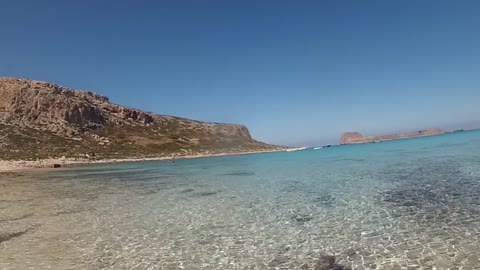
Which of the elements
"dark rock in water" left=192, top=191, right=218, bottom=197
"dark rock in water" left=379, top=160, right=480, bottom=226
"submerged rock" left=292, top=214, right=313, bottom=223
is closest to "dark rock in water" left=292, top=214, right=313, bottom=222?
"submerged rock" left=292, top=214, right=313, bottom=223

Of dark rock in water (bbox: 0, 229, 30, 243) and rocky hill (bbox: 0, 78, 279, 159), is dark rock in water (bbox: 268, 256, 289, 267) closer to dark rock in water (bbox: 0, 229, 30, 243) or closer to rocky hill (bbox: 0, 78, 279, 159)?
dark rock in water (bbox: 0, 229, 30, 243)

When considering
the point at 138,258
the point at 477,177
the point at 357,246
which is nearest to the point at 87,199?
the point at 138,258

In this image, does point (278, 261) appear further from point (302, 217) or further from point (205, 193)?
point (205, 193)

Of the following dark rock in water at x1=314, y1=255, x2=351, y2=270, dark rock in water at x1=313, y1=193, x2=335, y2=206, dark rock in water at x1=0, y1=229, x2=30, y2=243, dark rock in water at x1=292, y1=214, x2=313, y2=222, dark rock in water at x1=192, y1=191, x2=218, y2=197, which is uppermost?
dark rock in water at x1=192, y1=191, x2=218, y2=197

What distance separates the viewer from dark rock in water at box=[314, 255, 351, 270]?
12.9 m

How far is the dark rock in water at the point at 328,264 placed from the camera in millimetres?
12928

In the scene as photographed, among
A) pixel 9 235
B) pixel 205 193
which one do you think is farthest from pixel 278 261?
pixel 205 193

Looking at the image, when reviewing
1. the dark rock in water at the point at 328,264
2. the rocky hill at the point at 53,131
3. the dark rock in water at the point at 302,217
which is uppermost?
the rocky hill at the point at 53,131

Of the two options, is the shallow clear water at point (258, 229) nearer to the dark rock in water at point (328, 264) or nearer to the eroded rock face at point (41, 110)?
the dark rock in water at point (328, 264)

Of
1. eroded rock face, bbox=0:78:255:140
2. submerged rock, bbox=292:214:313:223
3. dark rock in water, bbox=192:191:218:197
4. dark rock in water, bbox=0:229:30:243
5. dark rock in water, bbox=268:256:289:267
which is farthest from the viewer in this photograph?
eroded rock face, bbox=0:78:255:140

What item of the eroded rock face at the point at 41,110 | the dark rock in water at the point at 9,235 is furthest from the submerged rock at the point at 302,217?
the eroded rock face at the point at 41,110

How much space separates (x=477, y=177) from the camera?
31.1 m

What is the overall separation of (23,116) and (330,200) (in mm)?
181546

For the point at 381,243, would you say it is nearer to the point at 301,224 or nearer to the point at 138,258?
the point at 301,224
